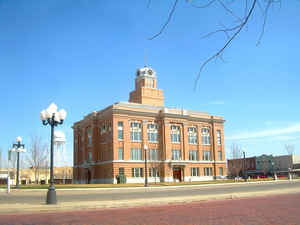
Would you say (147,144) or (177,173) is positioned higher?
(147,144)

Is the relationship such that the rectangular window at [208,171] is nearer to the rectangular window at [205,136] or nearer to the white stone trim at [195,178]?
the white stone trim at [195,178]

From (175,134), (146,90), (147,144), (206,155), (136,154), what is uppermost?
(146,90)

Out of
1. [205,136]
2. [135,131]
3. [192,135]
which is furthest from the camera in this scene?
[205,136]

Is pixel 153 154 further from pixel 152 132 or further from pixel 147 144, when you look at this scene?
pixel 152 132

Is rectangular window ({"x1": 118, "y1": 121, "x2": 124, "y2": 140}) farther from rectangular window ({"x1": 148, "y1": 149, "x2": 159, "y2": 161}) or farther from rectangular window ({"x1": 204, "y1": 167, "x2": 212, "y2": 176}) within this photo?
rectangular window ({"x1": 204, "y1": 167, "x2": 212, "y2": 176})

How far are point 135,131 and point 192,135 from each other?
1308 centimetres

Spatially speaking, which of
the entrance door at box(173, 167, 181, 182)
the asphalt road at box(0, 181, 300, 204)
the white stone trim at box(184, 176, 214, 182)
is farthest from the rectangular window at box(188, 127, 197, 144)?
the asphalt road at box(0, 181, 300, 204)

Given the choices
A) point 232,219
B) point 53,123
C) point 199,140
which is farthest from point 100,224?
point 199,140

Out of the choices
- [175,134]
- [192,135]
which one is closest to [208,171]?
[192,135]

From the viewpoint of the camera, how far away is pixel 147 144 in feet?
196

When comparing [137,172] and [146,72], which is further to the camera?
[146,72]

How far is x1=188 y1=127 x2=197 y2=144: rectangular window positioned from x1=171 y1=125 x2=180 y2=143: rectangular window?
2.98 metres

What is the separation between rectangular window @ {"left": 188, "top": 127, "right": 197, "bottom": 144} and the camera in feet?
214

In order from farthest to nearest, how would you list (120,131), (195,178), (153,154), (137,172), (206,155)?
(206,155) < (195,178) < (153,154) < (137,172) < (120,131)
